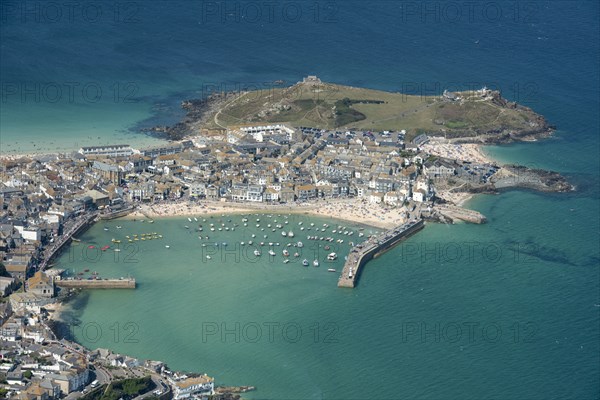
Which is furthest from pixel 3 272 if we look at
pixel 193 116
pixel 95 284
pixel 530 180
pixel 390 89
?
pixel 390 89

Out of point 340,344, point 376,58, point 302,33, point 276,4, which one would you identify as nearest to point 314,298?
point 340,344

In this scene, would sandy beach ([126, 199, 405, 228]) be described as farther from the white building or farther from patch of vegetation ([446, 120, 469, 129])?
the white building

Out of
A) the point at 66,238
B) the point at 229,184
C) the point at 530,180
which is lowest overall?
the point at 66,238

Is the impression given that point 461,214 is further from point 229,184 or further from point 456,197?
point 229,184

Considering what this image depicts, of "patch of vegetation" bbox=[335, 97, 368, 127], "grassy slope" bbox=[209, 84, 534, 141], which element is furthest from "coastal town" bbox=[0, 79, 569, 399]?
"grassy slope" bbox=[209, 84, 534, 141]

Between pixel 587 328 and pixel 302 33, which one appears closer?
pixel 587 328

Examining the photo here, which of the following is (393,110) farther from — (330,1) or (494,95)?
(330,1)

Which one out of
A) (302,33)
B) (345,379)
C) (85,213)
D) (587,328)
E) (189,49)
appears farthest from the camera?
(302,33)
